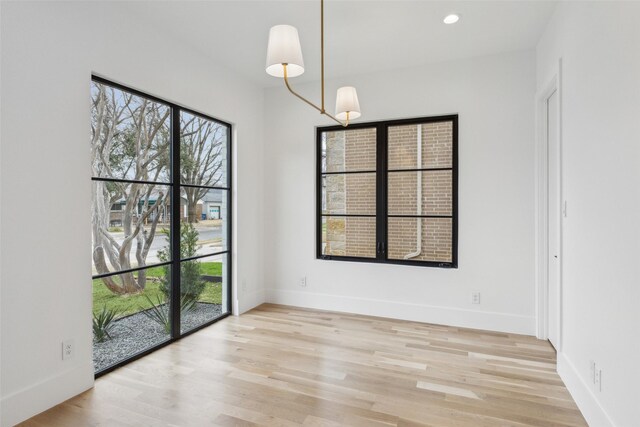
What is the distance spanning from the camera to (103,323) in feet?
8.93

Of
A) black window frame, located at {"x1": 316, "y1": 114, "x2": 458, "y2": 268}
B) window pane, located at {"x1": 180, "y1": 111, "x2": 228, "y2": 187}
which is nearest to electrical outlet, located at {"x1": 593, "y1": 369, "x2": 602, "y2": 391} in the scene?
black window frame, located at {"x1": 316, "y1": 114, "x2": 458, "y2": 268}

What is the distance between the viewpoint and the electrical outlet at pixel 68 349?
2.33 metres

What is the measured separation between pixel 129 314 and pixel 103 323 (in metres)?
0.23

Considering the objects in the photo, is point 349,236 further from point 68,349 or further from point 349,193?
point 68,349

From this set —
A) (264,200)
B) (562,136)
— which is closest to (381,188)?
(264,200)

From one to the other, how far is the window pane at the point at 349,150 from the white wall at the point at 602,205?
6.55 ft

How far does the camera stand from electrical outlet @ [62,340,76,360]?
2334mm

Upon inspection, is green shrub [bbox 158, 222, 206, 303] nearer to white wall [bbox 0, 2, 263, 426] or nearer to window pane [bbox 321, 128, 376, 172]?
white wall [bbox 0, 2, 263, 426]

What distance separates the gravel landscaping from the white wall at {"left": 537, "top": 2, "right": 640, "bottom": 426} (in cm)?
325

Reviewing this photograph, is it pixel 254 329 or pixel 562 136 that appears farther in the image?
pixel 254 329

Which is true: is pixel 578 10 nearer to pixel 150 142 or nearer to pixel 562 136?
pixel 562 136

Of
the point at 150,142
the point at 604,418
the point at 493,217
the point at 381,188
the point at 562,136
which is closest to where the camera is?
the point at 604,418

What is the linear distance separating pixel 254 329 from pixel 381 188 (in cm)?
209

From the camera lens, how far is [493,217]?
3621 mm
